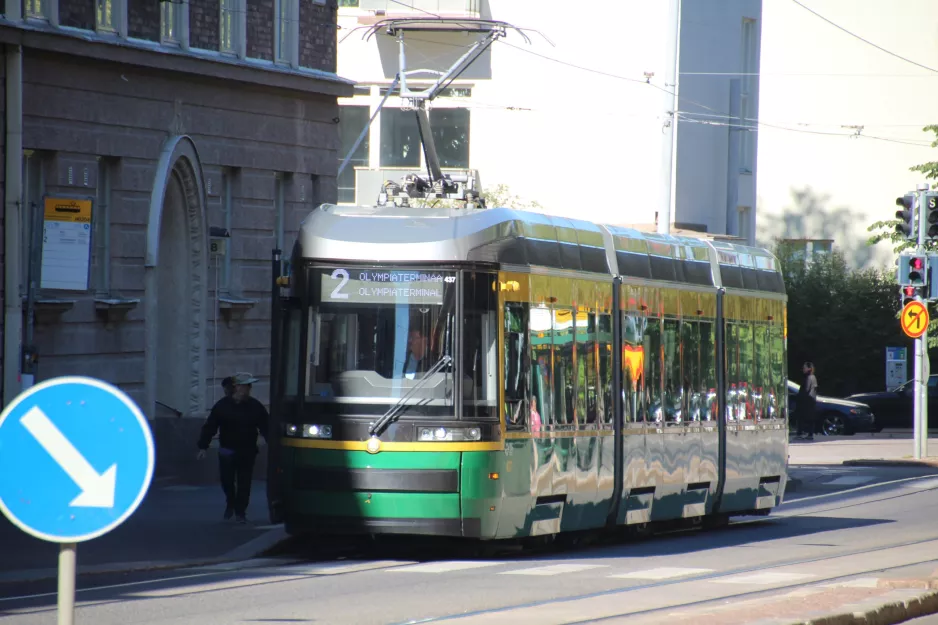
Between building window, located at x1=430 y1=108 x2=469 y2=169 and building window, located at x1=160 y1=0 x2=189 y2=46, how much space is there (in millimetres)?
26516

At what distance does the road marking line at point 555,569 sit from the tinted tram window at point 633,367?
2273 millimetres

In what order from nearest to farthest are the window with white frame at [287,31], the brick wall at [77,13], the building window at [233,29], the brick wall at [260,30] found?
1. the brick wall at [77,13]
2. the building window at [233,29]
3. the brick wall at [260,30]
4. the window with white frame at [287,31]

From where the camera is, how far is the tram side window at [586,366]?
1524 centimetres

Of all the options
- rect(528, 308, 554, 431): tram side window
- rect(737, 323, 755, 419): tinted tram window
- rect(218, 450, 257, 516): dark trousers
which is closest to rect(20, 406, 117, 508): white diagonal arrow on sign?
rect(528, 308, 554, 431): tram side window

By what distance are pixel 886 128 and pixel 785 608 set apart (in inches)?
2035

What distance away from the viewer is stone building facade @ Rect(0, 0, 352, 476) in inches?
799

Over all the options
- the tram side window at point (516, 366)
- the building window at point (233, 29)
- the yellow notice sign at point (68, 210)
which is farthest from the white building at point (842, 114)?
the tram side window at point (516, 366)

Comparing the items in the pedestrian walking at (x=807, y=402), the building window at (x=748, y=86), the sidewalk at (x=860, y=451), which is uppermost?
the building window at (x=748, y=86)

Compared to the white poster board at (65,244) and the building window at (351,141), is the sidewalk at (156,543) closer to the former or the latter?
the white poster board at (65,244)

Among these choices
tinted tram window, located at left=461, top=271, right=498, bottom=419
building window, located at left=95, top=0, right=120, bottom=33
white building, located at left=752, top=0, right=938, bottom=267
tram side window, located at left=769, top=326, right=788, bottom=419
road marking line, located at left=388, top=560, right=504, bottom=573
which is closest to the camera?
road marking line, located at left=388, top=560, right=504, bottom=573

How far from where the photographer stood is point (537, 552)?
15.5 metres

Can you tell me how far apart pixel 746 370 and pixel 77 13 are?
9123mm

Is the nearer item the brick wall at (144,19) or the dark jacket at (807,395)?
the brick wall at (144,19)

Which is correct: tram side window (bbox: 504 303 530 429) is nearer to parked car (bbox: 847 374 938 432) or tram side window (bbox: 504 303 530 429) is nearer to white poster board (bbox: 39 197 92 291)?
white poster board (bbox: 39 197 92 291)
